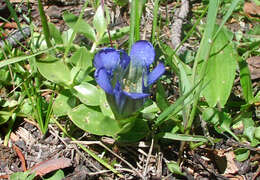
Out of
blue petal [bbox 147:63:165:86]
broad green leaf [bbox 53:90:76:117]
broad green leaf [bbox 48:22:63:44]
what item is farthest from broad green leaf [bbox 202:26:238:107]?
broad green leaf [bbox 48:22:63:44]

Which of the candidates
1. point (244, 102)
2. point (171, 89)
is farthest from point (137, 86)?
point (244, 102)

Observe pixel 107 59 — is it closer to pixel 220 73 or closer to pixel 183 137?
pixel 183 137

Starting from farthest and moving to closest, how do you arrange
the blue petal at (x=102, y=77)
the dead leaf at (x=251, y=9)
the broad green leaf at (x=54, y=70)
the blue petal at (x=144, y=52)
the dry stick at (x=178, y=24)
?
the dead leaf at (x=251, y=9) < the dry stick at (x=178, y=24) < the broad green leaf at (x=54, y=70) < the blue petal at (x=144, y=52) < the blue petal at (x=102, y=77)

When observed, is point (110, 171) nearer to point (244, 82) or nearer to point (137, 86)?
point (137, 86)

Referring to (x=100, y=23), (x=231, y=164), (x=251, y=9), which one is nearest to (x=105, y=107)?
(x=100, y=23)

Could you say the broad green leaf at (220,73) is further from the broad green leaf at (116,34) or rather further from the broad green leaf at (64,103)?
the broad green leaf at (64,103)

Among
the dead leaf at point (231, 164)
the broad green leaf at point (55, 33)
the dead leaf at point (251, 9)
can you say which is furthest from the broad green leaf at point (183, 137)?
the dead leaf at point (251, 9)
